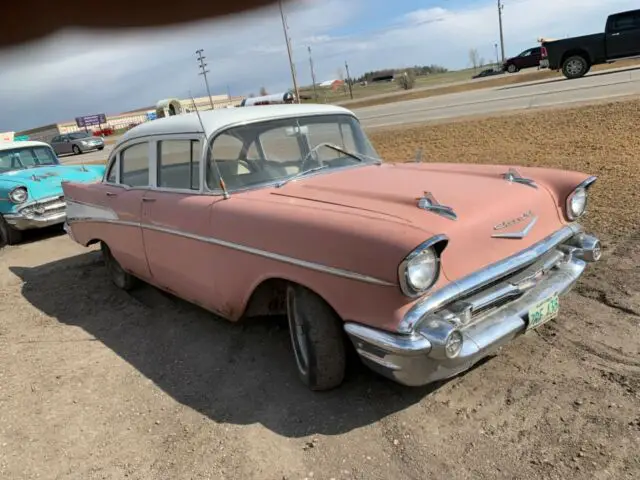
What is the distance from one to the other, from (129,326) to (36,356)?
0.65m

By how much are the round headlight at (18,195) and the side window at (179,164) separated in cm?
439

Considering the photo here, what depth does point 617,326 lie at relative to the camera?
3.31 metres

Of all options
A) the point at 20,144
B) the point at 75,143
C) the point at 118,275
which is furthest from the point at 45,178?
the point at 75,143

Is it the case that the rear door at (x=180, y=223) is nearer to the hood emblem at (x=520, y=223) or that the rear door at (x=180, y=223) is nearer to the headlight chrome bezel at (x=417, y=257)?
the headlight chrome bezel at (x=417, y=257)

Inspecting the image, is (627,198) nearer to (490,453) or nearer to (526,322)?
(526,322)

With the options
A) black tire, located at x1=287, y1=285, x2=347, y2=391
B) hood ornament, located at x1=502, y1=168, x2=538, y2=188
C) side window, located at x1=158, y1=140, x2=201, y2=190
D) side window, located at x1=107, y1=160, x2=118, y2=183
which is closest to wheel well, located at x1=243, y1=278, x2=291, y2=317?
black tire, located at x1=287, y1=285, x2=347, y2=391

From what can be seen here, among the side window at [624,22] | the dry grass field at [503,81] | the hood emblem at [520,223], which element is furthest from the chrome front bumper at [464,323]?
the dry grass field at [503,81]

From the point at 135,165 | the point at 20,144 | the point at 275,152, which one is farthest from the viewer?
the point at 20,144

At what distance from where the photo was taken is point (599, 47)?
52.6ft

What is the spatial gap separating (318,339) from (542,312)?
3.73ft

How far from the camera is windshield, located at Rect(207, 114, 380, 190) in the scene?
357 cm

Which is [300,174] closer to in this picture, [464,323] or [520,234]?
[520,234]

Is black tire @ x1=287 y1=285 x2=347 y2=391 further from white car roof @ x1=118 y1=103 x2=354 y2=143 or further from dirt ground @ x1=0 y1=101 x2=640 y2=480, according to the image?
white car roof @ x1=118 y1=103 x2=354 y2=143

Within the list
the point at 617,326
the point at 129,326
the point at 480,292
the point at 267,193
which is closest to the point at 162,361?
the point at 129,326
